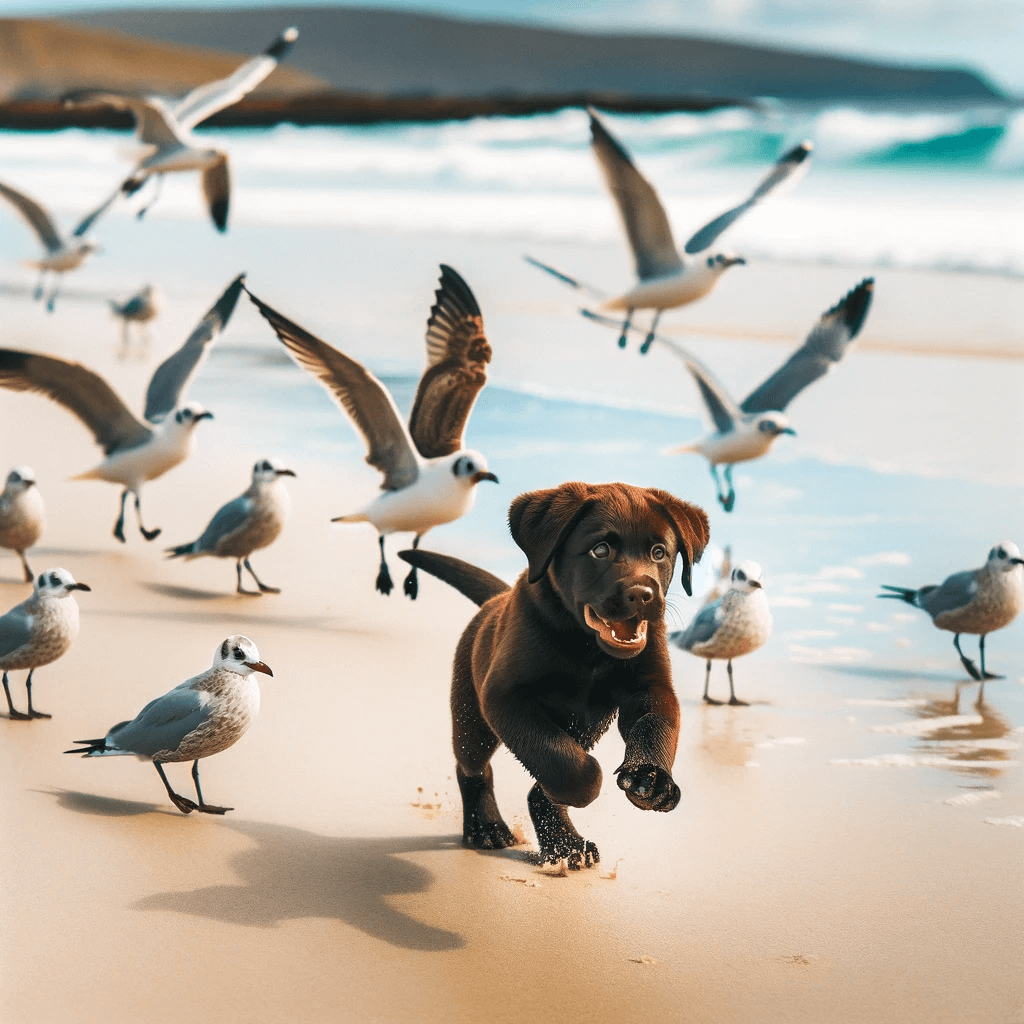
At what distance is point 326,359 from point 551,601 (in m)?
2.24

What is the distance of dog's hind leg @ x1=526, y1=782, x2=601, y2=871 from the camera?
10.1ft

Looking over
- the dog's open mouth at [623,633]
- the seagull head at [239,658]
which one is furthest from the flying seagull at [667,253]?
the dog's open mouth at [623,633]

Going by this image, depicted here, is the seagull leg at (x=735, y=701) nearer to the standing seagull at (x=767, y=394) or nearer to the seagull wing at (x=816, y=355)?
the standing seagull at (x=767, y=394)

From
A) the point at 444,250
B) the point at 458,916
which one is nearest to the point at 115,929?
the point at 458,916

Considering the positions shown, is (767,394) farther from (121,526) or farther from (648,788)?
(648,788)

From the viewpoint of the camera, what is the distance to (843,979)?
275 cm

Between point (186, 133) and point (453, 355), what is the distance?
6034mm

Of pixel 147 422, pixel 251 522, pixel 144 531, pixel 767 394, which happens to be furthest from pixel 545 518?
pixel 767 394

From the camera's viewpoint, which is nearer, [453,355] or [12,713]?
[12,713]

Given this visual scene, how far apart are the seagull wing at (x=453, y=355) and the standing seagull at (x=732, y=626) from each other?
3.31 feet

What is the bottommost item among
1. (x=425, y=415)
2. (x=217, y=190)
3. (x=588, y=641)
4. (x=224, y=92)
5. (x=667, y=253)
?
(x=588, y=641)

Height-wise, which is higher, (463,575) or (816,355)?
(816,355)

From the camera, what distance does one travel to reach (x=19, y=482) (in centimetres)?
502

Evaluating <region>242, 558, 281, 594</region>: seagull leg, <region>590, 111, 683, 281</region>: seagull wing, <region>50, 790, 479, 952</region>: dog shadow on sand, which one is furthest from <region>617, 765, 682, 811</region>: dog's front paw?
<region>590, 111, 683, 281</region>: seagull wing
